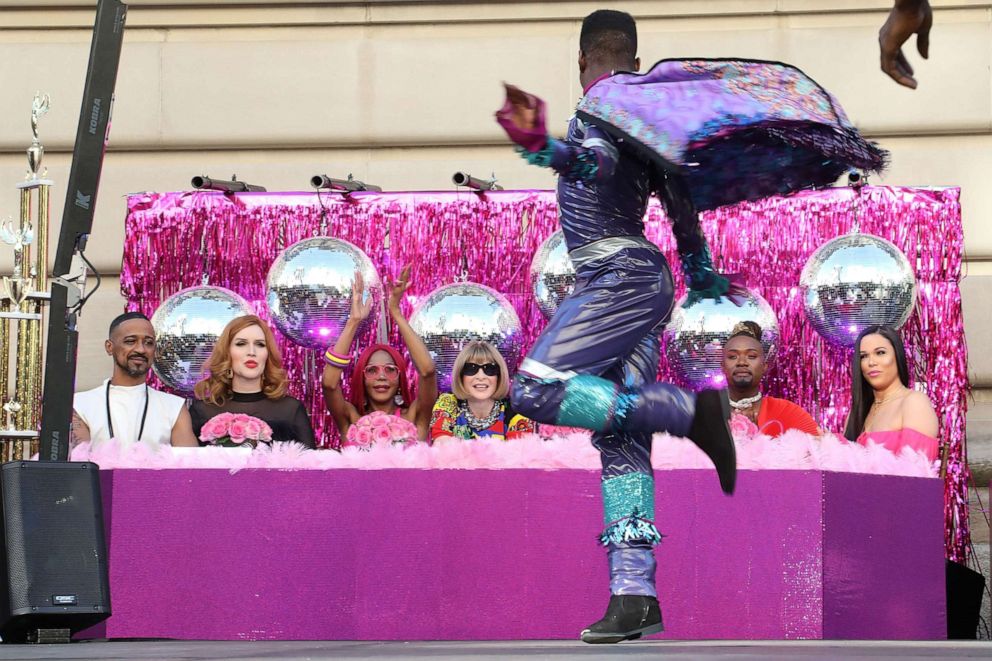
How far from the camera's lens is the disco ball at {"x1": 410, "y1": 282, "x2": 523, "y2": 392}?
756 cm

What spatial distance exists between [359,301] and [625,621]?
325 cm

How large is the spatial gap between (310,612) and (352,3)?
4.27 meters

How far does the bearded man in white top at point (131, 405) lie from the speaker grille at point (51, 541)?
1432 millimetres

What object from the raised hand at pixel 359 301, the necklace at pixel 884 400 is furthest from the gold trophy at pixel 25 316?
the necklace at pixel 884 400

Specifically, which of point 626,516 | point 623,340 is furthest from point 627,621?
point 623,340

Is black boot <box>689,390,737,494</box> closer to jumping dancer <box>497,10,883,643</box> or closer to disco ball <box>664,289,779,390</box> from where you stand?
jumping dancer <box>497,10,883,643</box>

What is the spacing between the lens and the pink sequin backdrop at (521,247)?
8062 mm

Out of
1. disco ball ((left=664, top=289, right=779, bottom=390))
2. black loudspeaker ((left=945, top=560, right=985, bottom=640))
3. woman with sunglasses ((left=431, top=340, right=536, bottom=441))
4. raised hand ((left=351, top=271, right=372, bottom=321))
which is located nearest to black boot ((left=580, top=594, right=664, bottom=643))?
woman with sunglasses ((left=431, top=340, right=536, bottom=441))

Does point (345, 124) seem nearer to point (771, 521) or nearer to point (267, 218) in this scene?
point (267, 218)

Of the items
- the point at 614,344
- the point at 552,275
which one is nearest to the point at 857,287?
the point at 552,275

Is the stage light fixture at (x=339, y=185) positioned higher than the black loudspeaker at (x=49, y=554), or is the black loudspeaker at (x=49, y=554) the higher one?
the stage light fixture at (x=339, y=185)

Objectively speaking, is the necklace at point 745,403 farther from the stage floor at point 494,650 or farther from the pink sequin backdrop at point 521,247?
the stage floor at point 494,650

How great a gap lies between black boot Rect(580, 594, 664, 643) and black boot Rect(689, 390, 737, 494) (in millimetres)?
434

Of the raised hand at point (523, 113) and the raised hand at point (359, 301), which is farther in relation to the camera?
the raised hand at point (359, 301)
